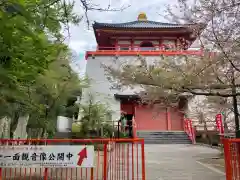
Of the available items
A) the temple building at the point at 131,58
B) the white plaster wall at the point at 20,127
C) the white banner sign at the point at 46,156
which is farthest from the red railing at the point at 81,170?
the temple building at the point at 131,58

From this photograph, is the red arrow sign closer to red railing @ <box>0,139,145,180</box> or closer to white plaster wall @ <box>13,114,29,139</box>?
red railing @ <box>0,139,145,180</box>

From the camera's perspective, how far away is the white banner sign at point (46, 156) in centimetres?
441

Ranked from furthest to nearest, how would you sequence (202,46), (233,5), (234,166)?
1. (202,46)
2. (234,166)
3. (233,5)

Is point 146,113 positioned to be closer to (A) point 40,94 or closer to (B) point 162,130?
(B) point 162,130

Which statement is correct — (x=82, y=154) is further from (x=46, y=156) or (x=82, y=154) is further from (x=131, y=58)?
(x=131, y=58)

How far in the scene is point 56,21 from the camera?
3445 millimetres

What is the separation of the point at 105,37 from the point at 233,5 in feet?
71.6

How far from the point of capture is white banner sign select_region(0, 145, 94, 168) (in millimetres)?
4406

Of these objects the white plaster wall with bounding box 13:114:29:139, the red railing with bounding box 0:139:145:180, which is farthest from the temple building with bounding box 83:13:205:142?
the red railing with bounding box 0:139:145:180

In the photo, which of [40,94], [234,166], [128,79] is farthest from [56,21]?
[128,79]

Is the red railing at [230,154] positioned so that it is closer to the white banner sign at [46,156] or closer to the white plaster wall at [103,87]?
the white banner sign at [46,156]

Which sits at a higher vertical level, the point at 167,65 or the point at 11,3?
the point at 167,65

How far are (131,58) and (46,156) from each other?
18.9m

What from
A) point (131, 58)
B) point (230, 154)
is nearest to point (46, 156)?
point (230, 154)
